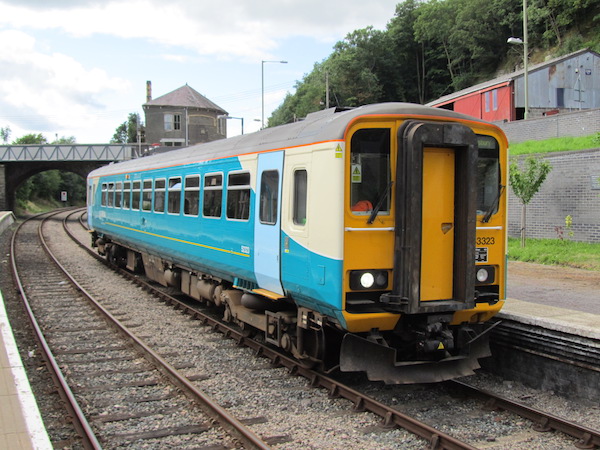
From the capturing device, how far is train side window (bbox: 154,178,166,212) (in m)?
11.8

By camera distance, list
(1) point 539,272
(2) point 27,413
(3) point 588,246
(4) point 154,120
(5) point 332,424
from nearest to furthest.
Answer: (2) point 27,413 → (5) point 332,424 → (1) point 539,272 → (3) point 588,246 → (4) point 154,120

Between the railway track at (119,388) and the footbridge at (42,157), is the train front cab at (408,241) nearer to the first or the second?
the railway track at (119,388)

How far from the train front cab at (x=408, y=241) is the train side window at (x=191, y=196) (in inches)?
176

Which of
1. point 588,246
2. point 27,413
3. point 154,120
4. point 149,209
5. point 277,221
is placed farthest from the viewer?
point 154,120

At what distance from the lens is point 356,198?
6039mm

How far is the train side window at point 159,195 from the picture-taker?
11.8 metres

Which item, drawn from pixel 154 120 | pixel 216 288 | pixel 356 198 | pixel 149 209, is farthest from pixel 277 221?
pixel 154 120

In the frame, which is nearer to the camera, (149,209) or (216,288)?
(216,288)

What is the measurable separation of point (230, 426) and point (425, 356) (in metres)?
2.29

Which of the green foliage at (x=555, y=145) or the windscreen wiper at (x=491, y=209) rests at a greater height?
A: the green foliage at (x=555, y=145)

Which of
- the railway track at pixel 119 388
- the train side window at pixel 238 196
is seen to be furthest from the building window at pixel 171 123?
the train side window at pixel 238 196

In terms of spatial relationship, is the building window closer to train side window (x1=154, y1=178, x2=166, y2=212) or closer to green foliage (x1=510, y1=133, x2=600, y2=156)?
green foliage (x1=510, y1=133, x2=600, y2=156)

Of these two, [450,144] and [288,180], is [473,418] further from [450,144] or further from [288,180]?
[288,180]

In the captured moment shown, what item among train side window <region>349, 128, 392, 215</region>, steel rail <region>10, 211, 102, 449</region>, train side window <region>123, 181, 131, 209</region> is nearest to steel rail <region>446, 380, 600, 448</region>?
train side window <region>349, 128, 392, 215</region>
